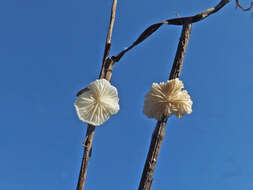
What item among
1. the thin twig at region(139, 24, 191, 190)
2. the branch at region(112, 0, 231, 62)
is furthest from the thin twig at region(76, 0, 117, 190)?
the thin twig at region(139, 24, 191, 190)

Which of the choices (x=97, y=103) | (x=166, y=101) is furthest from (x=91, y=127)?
(x=166, y=101)

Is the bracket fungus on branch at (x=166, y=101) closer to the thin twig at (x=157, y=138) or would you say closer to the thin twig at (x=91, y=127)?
the thin twig at (x=157, y=138)

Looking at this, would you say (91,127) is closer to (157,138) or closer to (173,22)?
(157,138)

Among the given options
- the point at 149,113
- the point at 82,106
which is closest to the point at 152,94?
the point at 149,113

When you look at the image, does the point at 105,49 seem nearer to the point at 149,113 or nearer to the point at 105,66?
the point at 105,66

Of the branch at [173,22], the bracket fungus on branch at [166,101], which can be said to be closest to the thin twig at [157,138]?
the bracket fungus on branch at [166,101]

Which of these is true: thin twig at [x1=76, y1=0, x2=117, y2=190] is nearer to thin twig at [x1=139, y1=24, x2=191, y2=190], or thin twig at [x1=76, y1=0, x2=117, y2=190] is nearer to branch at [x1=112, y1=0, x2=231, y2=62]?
branch at [x1=112, y1=0, x2=231, y2=62]
